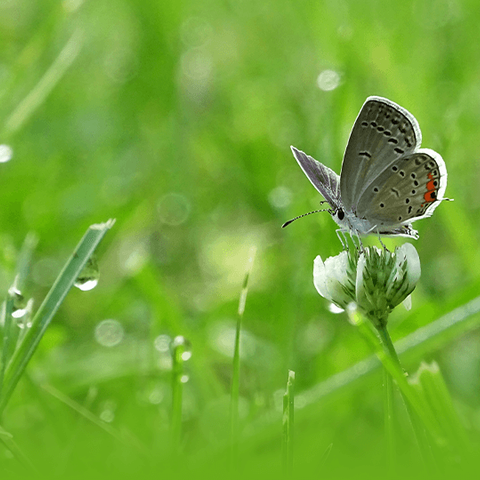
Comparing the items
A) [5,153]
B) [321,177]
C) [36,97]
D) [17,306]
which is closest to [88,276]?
[17,306]

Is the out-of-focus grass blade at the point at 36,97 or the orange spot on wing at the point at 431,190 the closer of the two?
the orange spot on wing at the point at 431,190

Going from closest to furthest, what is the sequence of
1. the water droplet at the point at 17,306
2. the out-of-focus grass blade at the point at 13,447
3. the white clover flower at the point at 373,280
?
the out-of-focus grass blade at the point at 13,447 < the white clover flower at the point at 373,280 < the water droplet at the point at 17,306

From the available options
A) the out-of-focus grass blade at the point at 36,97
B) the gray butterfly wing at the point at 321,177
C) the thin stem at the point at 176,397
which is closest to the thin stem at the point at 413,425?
the thin stem at the point at 176,397

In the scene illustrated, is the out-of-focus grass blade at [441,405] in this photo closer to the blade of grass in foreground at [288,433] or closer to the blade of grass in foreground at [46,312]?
the blade of grass in foreground at [288,433]

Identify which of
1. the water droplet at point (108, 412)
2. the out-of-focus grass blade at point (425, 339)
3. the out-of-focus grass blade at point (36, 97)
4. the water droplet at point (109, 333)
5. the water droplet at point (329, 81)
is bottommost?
the water droplet at point (109, 333)

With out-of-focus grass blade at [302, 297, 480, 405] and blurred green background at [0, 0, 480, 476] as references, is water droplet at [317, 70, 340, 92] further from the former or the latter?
out-of-focus grass blade at [302, 297, 480, 405]

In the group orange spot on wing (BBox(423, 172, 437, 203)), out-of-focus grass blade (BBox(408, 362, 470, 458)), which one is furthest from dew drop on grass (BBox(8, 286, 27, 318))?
orange spot on wing (BBox(423, 172, 437, 203))
